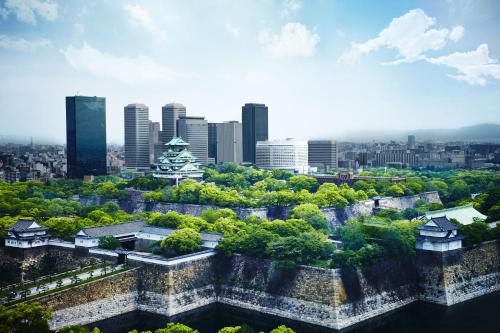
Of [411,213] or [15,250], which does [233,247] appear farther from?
[411,213]

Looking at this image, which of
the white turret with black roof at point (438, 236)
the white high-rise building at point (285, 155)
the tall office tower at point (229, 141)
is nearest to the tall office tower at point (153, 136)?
the tall office tower at point (229, 141)

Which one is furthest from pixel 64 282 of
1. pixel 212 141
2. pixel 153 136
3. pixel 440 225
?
pixel 153 136

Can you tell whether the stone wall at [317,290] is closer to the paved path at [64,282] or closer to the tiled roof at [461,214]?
the paved path at [64,282]

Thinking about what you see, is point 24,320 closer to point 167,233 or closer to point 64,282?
point 64,282

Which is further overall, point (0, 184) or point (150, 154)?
point (150, 154)

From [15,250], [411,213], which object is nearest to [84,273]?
[15,250]

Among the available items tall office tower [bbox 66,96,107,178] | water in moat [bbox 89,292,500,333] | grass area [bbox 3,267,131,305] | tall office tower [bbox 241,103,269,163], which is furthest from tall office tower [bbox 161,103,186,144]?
water in moat [bbox 89,292,500,333]
